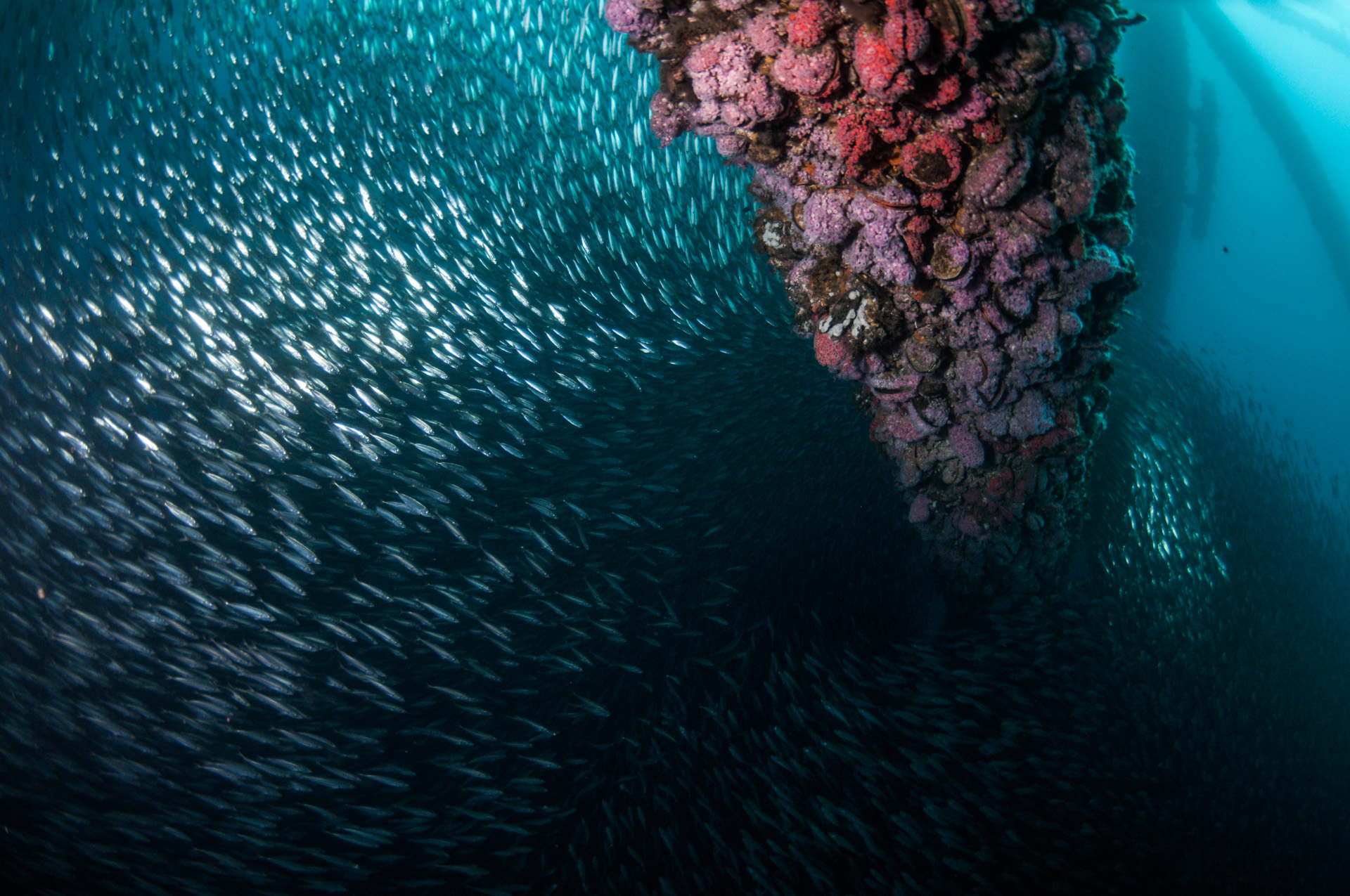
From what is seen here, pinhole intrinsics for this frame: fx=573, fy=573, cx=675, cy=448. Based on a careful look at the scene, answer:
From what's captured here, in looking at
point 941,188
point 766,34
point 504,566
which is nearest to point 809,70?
point 766,34

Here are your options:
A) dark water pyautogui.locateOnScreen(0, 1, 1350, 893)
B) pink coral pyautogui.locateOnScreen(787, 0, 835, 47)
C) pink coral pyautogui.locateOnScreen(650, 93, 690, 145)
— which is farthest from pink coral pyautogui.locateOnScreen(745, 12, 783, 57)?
dark water pyautogui.locateOnScreen(0, 1, 1350, 893)

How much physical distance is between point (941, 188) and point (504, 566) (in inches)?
167

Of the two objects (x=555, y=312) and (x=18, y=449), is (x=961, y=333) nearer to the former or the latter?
(x=555, y=312)

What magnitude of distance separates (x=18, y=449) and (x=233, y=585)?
2.79 metres

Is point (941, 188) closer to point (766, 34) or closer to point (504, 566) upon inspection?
point (766, 34)

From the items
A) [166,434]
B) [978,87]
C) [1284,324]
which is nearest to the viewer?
[978,87]

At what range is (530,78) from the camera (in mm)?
8609

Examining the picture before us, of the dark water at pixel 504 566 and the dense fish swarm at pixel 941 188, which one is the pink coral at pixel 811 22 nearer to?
the dense fish swarm at pixel 941 188

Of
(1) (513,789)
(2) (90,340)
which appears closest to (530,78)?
(2) (90,340)

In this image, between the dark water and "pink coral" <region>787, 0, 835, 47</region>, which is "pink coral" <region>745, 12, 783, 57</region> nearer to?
"pink coral" <region>787, 0, 835, 47</region>

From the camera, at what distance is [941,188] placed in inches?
143

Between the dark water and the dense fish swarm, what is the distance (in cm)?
198

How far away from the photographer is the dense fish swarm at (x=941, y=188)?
317 cm

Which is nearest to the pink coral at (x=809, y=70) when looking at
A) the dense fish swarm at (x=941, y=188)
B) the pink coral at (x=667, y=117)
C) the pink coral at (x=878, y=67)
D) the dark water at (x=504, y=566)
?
the dense fish swarm at (x=941, y=188)
